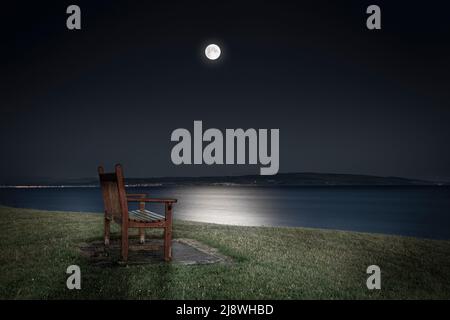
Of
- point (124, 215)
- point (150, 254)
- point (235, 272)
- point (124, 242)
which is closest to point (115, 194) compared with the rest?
point (124, 215)

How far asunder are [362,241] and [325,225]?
45593 millimetres

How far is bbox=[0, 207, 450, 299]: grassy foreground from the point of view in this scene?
5770 mm

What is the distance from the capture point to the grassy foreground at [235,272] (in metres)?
5.77

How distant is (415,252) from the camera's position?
39.1 ft

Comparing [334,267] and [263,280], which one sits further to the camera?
[334,267]

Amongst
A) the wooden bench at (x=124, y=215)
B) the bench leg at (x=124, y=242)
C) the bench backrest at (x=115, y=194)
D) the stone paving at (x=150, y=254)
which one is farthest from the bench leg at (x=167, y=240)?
the bench backrest at (x=115, y=194)

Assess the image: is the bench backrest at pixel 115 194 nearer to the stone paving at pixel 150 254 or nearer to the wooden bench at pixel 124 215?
the wooden bench at pixel 124 215

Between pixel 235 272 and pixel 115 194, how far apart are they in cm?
265

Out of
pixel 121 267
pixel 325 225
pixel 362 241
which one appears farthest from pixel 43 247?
pixel 325 225

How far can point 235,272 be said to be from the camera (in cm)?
686

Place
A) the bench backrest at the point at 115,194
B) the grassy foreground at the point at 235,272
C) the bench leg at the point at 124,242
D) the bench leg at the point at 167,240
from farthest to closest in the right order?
the bench leg at the point at 167,240
the bench leg at the point at 124,242
the bench backrest at the point at 115,194
the grassy foreground at the point at 235,272

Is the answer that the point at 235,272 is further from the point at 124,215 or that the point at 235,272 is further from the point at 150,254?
the point at 124,215

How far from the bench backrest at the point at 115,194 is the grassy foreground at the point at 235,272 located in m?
1.01
